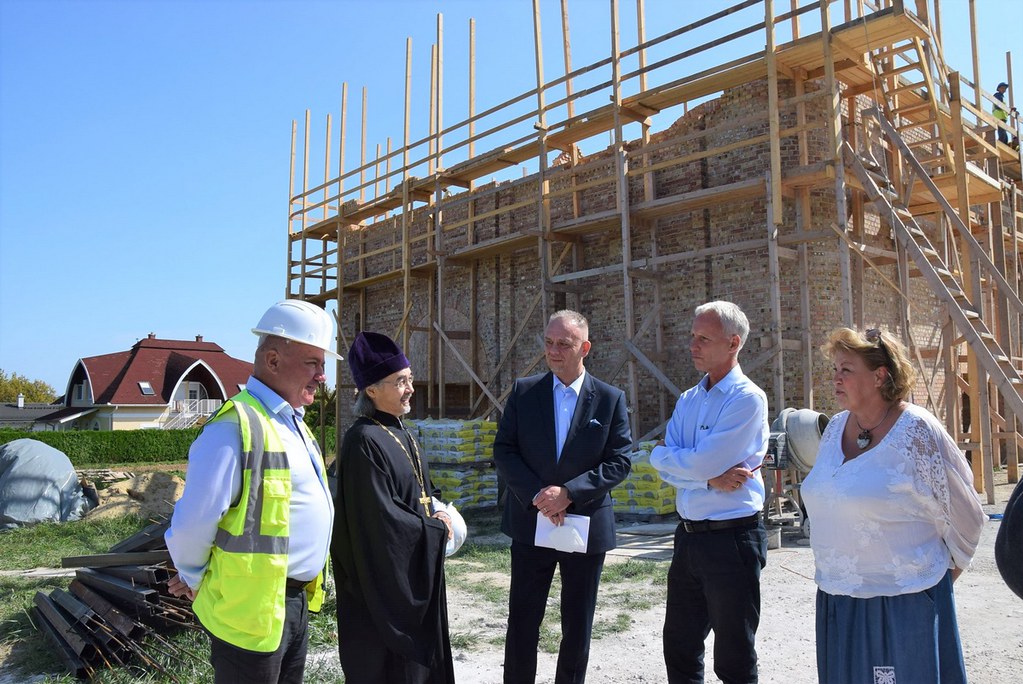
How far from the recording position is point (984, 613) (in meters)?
5.62

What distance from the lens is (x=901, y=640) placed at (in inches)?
99.0

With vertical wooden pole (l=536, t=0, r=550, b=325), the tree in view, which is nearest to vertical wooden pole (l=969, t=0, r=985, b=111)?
vertical wooden pole (l=536, t=0, r=550, b=325)

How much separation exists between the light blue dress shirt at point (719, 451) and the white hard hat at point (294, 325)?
1687 mm

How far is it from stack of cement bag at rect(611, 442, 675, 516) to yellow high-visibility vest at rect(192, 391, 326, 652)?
815 centimetres

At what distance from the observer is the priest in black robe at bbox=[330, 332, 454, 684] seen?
2832mm

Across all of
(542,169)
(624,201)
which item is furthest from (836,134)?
(542,169)

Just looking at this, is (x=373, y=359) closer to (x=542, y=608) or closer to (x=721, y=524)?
(x=542, y=608)

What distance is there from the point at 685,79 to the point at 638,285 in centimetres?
334

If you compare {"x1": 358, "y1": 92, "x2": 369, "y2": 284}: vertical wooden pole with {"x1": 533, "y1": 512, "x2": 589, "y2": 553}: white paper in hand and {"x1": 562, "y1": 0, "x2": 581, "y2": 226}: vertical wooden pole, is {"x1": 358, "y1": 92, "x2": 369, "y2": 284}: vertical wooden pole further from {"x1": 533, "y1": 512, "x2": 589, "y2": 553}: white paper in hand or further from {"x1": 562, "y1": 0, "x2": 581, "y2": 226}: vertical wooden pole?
{"x1": 533, "y1": 512, "x2": 589, "y2": 553}: white paper in hand

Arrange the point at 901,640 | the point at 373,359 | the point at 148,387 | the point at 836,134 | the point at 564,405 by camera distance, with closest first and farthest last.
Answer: the point at 901,640 → the point at 373,359 → the point at 564,405 → the point at 836,134 → the point at 148,387

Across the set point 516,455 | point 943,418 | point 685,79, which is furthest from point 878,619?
point 943,418

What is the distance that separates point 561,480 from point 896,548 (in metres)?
1.52

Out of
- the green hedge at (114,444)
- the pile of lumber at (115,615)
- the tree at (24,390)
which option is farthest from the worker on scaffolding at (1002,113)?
the tree at (24,390)

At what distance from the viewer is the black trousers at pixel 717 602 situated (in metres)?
3.19
